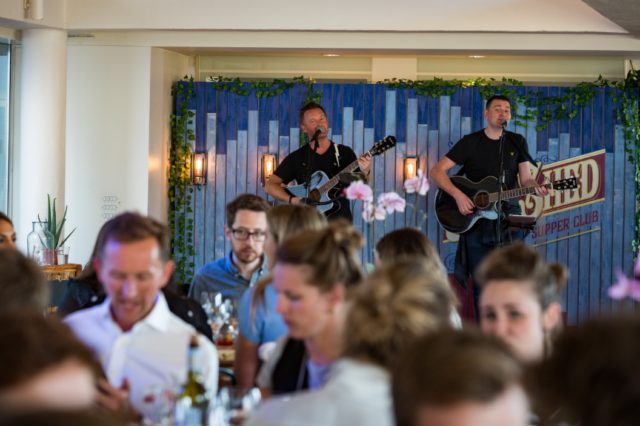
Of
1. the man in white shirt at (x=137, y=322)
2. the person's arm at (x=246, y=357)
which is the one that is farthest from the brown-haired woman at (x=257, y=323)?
the man in white shirt at (x=137, y=322)

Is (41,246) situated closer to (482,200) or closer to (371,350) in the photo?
(482,200)

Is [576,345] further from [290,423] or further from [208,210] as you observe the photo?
[208,210]

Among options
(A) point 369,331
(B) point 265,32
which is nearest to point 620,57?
(B) point 265,32

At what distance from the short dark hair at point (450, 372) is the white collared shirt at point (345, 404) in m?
0.43

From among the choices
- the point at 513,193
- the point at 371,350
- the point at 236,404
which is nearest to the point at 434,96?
the point at 513,193

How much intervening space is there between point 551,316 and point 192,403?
1233 millimetres

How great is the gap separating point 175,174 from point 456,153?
3.07 meters

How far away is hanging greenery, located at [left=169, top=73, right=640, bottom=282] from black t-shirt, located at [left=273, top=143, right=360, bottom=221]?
796 mm

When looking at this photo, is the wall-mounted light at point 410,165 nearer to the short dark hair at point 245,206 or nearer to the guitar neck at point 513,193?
the guitar neck at point 513,193

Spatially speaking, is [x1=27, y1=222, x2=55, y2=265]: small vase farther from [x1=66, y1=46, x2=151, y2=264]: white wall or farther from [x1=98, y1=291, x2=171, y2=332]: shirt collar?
[x1=98, y1=291, x2=171, y2=332]: shirt collar

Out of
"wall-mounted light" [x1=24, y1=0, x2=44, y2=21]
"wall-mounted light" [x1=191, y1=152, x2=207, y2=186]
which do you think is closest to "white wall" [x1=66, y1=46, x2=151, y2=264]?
"wall-mounted light" [x1=191, y1=152, x2=207, y2=186]

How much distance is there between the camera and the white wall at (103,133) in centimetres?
721

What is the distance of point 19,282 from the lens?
6.23 ft

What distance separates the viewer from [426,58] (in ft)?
25.5
